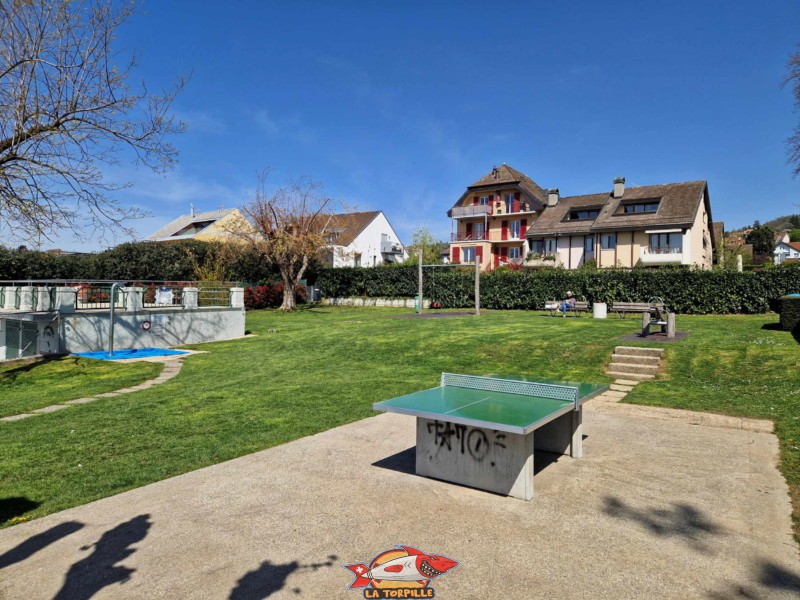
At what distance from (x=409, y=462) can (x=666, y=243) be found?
136 feet

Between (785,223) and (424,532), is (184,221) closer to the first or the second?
(424,532)

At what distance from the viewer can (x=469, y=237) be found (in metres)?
56.6

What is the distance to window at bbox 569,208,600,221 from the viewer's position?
154ft

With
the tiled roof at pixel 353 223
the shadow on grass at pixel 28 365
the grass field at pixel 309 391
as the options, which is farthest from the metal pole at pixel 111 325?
the tiled roof at pixel 353 223

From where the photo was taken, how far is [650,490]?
5.54 metres

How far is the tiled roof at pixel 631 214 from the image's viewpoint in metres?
41.1

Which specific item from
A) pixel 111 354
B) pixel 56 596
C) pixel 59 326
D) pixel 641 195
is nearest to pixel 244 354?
pixel 111 354

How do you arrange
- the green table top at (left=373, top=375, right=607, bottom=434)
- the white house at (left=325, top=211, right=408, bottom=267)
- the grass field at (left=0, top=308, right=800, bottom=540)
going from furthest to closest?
the white house at (left=325, top=211, right=408, bottom=267)
the grass field at (left=0, top=308, right=800, bottom=540)
the green table top at (left=373, top=375, right=607, bottom=434)

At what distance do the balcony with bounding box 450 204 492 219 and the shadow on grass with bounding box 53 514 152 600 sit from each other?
51946 mm

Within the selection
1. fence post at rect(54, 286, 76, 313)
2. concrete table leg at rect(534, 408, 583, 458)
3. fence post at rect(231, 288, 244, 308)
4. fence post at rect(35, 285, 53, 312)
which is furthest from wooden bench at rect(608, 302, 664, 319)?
fence post at rect(35, 285, 53, 312)

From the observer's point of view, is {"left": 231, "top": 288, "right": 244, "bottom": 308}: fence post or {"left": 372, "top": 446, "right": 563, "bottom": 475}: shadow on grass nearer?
{"left": 372, "top": 446, "right": 563, "bottom": 475}: shadow on grass

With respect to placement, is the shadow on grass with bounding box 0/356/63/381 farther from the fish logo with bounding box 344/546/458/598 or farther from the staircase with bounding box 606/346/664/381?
the staircase with bounding box 606/346/664/381

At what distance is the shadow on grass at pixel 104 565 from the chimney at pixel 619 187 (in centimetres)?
5007

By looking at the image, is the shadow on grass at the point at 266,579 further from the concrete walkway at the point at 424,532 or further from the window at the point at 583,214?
the window at the point at 583,214
